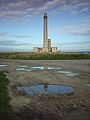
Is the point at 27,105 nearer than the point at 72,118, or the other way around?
the point at 72,118

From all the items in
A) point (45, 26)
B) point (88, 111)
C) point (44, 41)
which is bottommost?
point (88, 111)

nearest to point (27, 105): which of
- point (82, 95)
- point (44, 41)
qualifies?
point (82, 95)

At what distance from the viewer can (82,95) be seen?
32.1ft

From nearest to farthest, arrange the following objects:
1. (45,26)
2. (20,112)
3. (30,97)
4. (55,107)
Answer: (20,112)
(55,107)
(30,97)
(45,26)

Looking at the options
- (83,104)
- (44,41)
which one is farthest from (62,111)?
(44,41)

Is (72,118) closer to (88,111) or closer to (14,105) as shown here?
(88,111)

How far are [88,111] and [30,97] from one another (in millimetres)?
3098

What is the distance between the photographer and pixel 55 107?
306 inches

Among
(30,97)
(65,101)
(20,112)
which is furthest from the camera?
(30,97)

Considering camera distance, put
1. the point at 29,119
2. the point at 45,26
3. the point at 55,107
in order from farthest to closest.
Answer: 1. the point at 45,26
2. the point at 55,107
3. the point at 29,119

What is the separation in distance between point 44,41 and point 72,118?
2836 inches

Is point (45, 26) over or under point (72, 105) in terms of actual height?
over

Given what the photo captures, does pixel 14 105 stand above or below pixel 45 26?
below

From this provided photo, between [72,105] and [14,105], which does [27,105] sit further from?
[72,105]
